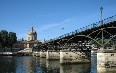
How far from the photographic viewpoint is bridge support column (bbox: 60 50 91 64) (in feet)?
256

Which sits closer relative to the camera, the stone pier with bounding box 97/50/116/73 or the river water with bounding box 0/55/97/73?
the stone pier with bounding box 97/50/116/73

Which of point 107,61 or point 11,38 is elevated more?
point 11,38

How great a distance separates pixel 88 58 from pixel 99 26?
2278 centimetres

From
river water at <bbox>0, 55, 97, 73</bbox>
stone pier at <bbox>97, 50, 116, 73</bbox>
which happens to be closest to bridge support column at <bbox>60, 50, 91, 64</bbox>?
river water at <bbox>0, 55, 97, 73</bbox>

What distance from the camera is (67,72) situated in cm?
5784

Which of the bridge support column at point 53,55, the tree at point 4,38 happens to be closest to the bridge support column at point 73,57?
the bridge support column at point 53,55

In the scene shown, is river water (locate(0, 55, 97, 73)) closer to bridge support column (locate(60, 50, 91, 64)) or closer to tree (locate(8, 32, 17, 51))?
bridge support column (locate(60, 50, 91, 64))

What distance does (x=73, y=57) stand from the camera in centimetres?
7825

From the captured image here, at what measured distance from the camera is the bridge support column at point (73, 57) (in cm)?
7806

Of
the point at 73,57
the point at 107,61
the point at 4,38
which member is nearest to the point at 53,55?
the point at 73,57

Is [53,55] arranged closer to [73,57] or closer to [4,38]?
[73,57]

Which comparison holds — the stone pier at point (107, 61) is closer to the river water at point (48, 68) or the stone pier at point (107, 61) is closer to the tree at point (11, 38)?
the river water at point (48, 68)

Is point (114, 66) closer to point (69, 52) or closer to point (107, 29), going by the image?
point (107, 29)

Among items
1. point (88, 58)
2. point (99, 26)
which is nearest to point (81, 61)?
point (88, 58)
